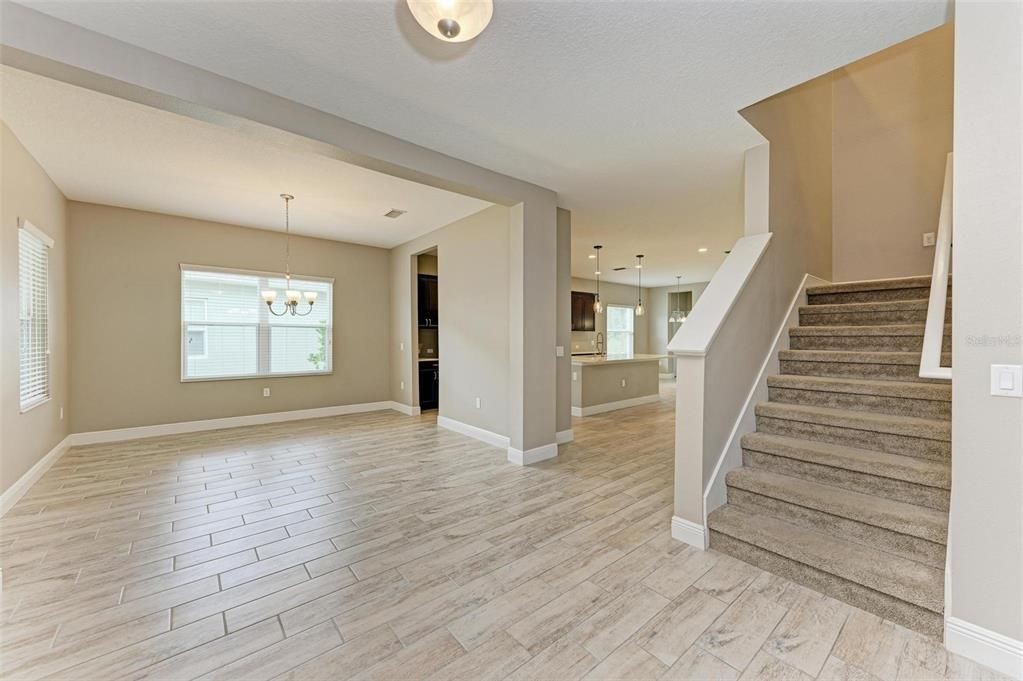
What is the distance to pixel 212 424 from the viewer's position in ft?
18.1

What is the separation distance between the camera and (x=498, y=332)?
4816 millimetres

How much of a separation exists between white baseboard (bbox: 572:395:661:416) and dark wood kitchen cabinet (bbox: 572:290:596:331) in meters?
2.73

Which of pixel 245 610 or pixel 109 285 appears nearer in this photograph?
pixel 245 610

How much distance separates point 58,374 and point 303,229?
305cm

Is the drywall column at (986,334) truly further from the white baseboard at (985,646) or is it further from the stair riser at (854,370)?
the stair riser at (854,370)

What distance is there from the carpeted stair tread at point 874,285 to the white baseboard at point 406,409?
5.29 meters

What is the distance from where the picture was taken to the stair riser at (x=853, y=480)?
2105 mm

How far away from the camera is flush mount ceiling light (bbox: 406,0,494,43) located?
4.78 ft

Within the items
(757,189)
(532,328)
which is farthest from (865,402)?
(532,328)

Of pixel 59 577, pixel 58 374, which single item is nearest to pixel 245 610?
pixel 59 577

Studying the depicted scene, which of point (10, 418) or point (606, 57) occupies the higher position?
point (606, 57)

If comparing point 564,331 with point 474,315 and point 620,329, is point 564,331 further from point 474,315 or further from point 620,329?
point 620,329

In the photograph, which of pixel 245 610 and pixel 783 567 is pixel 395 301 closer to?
pixel 245 610

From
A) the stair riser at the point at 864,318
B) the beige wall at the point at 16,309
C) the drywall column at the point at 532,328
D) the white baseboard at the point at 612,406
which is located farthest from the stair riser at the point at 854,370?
the beige wall at the point at 16,309
